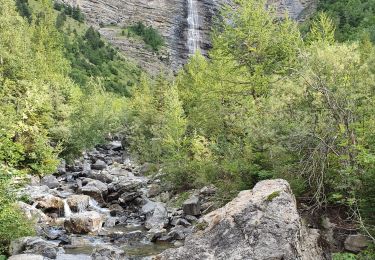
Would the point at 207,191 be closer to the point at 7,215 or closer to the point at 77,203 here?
the point at 77,203

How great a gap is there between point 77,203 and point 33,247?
7.98m

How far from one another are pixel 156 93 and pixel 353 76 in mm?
35981

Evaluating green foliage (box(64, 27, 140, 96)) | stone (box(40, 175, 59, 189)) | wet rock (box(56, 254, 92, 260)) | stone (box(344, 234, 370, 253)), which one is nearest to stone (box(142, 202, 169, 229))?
wet rock (box(56, 254, 92, 260))

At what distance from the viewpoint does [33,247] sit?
1563cm

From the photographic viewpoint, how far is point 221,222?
1036 cm

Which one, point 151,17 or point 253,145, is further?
point 151,17

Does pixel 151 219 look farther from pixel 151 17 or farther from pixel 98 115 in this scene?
pixel 151 17

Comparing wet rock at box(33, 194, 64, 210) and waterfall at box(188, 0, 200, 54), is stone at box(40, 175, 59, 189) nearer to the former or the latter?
wet rock at box(33, 194, 64, 210)

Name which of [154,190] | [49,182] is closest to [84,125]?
[49,182]

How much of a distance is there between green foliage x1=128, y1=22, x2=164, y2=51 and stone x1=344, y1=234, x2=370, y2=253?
139257 mm

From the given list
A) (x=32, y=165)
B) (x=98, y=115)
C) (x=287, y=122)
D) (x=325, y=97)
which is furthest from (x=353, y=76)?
(x=98, y=115)

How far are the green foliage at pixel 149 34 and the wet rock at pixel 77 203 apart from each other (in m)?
126

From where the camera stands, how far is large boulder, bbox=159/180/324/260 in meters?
9.26

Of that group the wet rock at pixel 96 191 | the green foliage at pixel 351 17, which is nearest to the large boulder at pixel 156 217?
the wet rock at pixel 96 191
